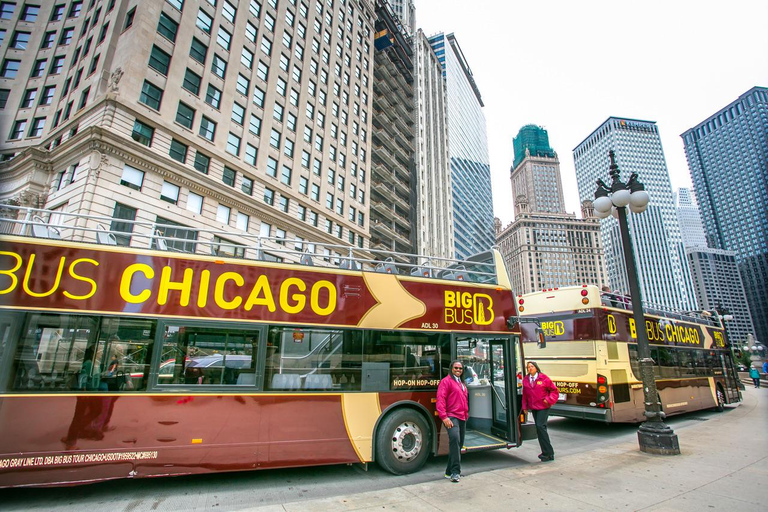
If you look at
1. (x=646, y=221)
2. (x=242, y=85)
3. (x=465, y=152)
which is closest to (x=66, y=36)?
(x=242, y=85)

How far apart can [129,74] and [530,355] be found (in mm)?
26479

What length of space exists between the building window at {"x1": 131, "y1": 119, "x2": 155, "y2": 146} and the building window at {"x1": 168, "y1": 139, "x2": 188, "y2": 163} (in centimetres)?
131

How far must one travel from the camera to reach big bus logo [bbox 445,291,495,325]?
7.26 m

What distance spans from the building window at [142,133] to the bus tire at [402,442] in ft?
77.5

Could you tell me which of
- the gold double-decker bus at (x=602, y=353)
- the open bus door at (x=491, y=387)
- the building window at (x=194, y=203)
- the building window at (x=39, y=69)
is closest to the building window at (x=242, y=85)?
the building window at (x=194, y=203)

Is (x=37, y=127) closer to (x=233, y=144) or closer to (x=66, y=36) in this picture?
(x=66, y=36)

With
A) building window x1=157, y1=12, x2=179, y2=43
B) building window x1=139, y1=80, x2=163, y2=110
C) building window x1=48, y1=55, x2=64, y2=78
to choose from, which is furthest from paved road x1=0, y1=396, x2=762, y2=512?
building window x1=48, y1=55, x2=64, y2=78

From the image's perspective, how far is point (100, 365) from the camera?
5.11 m

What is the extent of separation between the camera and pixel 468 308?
743cm

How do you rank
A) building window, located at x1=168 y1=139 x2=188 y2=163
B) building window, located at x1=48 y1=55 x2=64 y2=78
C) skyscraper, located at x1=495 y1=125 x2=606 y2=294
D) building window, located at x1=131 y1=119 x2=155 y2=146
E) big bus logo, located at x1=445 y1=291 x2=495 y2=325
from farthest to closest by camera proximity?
skyscraper, located at x1=495 y1=125 x2=606 y2=294, building window, located at x1=48 y1=55 x2=64 y2=78, building window, located at x1=168 y1=139 x2=188 y2=163, building window, located at x1=131 y1=119 x2=155 y2=146, big bus logo, located at x1=445 y1=291 x2=495 y2=325

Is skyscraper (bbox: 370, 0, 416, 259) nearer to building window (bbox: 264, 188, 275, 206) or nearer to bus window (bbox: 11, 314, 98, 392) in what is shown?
building window (bbox: 264, 188, 275, 206)

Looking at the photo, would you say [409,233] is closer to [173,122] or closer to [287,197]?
[287,197]

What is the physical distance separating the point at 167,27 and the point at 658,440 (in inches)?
1297

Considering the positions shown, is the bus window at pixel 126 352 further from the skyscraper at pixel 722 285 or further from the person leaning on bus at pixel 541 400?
the skyscraper at pixel 722 285
